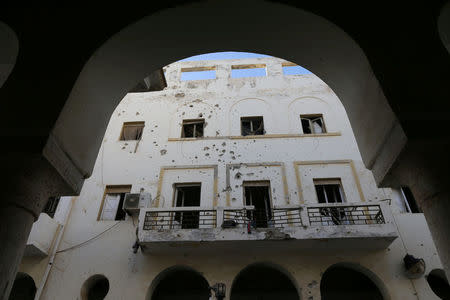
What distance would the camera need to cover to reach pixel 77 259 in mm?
9133

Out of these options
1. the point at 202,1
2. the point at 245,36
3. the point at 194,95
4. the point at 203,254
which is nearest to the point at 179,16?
the point at 202,1

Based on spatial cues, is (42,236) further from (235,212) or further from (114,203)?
(235,212)

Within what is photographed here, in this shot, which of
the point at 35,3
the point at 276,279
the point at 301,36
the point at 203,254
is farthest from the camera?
the point at 276,279

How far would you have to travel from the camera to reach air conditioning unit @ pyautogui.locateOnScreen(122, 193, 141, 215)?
941cm

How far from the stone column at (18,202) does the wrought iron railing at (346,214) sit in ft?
25.3

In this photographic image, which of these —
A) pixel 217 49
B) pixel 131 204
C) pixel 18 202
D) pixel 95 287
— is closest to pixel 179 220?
pixel 131 204

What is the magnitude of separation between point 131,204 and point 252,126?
566 cm

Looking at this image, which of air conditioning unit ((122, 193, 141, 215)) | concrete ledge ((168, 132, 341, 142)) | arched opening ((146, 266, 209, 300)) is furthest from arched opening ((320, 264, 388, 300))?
air conditioning unit ((122, 193, 141, 215))

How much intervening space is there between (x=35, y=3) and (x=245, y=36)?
1873 millimetres

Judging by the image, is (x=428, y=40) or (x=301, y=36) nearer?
(x=428, y=40)

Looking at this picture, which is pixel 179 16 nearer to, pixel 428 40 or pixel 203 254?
pixel 428 40

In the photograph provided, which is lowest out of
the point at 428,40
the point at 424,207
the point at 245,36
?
the point at 424,207

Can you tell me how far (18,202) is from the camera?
1.88 meters

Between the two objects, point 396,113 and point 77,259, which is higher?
point 77,259
